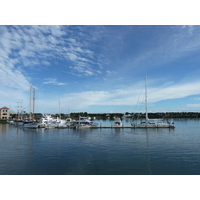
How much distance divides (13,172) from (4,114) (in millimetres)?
139415

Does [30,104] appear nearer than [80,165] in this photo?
No

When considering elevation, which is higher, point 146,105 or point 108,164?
point 146,105

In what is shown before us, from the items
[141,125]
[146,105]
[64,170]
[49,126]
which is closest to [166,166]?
[64,170]

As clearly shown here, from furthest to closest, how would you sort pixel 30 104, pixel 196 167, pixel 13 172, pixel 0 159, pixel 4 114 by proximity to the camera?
pixel 4 114, pixel 30 104, pixel 0 159, pixel 196 167, pixel 13 172

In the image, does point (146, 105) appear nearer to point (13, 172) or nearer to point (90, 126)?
point (90, 126)

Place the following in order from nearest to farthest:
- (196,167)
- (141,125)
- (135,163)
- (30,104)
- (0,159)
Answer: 1. (196,167)
2. (135,163)
3. (0,159)
4. (141,125)
5. (30,104)

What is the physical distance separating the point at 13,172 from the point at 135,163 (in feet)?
53.6

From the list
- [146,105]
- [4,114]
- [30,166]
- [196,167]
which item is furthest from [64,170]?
[4,114]

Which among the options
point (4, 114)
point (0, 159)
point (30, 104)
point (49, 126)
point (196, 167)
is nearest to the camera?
point (196, 167)

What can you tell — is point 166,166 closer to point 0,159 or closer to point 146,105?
point 0,159

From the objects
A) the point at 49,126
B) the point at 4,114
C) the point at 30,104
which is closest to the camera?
the point at 49,126

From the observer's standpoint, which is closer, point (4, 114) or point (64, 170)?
point (64, 170)

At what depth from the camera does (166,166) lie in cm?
1858

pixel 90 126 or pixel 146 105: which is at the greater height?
pixel 146 105
